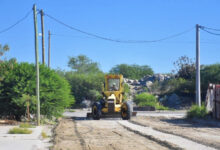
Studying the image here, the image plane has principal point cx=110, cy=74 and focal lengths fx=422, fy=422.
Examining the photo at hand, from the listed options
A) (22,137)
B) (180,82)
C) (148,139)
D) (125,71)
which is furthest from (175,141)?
(125,71)

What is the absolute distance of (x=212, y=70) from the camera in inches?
2238

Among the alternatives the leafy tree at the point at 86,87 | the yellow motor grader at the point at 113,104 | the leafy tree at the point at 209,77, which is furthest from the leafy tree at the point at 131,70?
the yellow motor grader at the point at 113,104

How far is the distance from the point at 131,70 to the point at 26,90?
87110mm

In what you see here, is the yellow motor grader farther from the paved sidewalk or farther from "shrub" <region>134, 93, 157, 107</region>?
"shrub" <region>134, 93, 157, 107</region>

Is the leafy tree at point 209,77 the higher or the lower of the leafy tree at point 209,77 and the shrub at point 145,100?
the higher

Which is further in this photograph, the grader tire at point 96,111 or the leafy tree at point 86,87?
the leafy tree at point 86,87

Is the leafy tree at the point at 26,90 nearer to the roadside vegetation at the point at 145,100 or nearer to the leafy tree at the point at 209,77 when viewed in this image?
the roadside vegetation at the point at 145,100

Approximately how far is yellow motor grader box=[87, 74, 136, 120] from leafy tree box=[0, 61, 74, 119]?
291cm

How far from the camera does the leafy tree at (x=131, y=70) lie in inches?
4392

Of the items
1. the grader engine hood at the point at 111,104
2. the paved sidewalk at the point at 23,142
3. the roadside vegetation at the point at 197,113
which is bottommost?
the paved sidewalk at the point at 23,142

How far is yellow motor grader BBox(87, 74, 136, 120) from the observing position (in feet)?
97.8

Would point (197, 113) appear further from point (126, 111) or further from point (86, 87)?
point (86, 87)

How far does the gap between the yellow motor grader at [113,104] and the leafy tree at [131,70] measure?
78653mm

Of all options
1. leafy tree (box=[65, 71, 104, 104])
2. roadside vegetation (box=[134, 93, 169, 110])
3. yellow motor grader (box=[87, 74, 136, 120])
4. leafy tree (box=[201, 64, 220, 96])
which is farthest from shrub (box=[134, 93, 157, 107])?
yellow motor grader (box=[87, 74, 136, 120])
